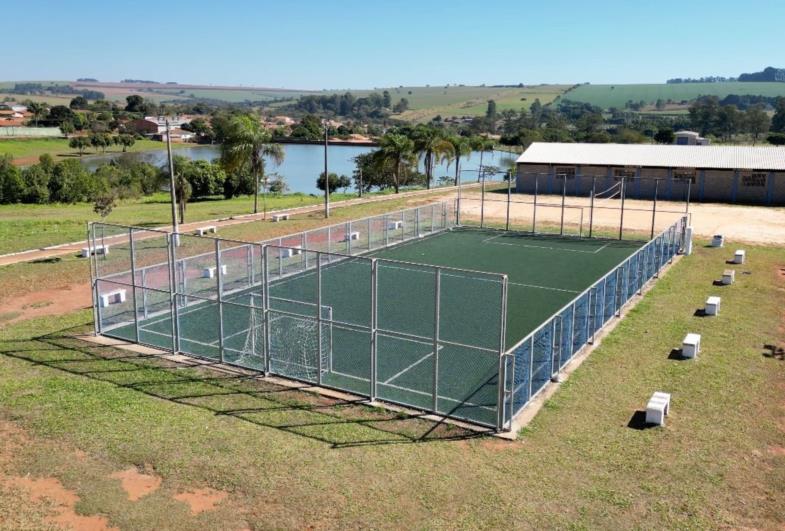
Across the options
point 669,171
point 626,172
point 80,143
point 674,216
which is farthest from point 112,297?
point 80,143

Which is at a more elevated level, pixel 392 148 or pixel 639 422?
pixel 392 148

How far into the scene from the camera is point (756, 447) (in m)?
13.3

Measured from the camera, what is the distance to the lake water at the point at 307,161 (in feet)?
282

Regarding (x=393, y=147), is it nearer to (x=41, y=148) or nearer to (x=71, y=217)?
(x=71, y=217)

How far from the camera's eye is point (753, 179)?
5019 cm

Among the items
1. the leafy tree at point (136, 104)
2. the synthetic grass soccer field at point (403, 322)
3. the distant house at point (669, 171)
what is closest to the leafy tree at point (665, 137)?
the distant house at point (669, 171)

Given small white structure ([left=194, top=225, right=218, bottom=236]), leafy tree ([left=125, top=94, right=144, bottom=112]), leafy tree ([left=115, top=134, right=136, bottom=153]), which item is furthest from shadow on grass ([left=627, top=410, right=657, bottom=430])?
leafy tree ([left=125, top=94, right=144, bottom=112])

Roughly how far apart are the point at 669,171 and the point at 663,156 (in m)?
2.79

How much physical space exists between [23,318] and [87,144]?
98.9 meters

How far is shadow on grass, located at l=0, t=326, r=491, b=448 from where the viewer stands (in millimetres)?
13875

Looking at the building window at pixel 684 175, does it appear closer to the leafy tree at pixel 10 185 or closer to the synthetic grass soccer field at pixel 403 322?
the synthetic grass soccer field at pixel 403 322

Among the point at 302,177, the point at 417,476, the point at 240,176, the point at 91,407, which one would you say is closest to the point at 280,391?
the point at 91,407

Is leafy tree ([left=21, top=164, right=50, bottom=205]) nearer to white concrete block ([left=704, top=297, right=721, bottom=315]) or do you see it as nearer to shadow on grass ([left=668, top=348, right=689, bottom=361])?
white concrete block ([left=704, top=297, right=721, bottom=315])

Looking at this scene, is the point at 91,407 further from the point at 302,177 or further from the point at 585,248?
the point at 302,177
